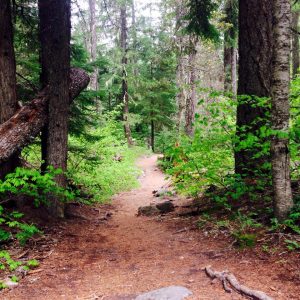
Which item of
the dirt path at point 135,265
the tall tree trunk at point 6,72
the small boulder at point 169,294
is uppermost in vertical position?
the tall tree trunk at point 6,72

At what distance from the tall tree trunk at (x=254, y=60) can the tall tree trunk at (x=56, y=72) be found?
3954 millimetres

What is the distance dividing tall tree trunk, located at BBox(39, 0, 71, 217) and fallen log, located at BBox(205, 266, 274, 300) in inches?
175

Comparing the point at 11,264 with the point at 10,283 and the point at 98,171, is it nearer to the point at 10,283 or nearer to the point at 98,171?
the point at 10,283

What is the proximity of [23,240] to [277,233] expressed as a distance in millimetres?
4123

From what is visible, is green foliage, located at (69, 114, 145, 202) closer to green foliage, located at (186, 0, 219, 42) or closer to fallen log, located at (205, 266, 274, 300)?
green foliage, located at (186, 0, 219, 42)

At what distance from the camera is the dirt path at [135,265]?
12.8 feet

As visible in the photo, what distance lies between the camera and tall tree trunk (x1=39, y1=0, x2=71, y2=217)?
23.5ft

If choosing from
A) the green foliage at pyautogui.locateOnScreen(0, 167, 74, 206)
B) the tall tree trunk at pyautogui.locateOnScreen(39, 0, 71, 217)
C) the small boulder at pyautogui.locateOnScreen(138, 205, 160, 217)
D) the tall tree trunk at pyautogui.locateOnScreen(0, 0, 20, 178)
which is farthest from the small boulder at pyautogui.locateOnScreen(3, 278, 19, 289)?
the small boulder at pyautogui.locateOnScreen(138, 205, 160, 217)

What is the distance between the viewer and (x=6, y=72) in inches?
266

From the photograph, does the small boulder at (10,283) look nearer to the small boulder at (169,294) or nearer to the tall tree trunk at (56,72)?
the small boulder at (169,294)

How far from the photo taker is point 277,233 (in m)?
4.71

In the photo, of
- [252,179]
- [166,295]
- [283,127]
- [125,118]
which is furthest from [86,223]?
[125,118]

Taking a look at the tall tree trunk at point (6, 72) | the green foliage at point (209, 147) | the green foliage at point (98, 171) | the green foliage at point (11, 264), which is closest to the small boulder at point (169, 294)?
the green foliage at point (11, 264)

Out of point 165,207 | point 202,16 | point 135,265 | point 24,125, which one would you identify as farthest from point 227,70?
point 135,265
